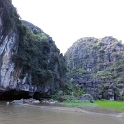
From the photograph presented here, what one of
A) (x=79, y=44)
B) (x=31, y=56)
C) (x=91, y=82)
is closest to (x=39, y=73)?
(x=31, y=56)

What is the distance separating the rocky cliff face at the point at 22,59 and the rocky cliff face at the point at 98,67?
14.5 meters

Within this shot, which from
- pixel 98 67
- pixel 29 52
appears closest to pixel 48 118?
pixel 29 52

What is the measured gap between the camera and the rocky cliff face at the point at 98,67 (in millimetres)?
50016

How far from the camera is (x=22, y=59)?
27.8 meters

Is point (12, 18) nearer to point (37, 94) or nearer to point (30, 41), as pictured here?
point (30, 41)

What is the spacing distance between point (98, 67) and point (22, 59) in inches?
1913

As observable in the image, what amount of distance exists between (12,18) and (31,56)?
26.9 feet

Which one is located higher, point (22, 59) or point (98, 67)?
point (98, 67)

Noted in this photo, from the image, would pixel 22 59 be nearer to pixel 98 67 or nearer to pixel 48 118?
pixel 48 118

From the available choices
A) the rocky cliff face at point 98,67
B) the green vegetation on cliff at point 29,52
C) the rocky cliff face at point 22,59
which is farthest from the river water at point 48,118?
the rocky cliff face at point 98,67

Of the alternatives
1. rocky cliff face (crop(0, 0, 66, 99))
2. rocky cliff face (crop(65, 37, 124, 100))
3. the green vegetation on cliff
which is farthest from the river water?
rocky cliff face (crop(65, 37, 124, 100))

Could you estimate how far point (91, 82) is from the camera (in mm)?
51969

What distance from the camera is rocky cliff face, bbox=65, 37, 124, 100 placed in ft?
164

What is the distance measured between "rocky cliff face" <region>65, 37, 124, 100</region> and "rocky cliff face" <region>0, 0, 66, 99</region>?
47.5 feet
